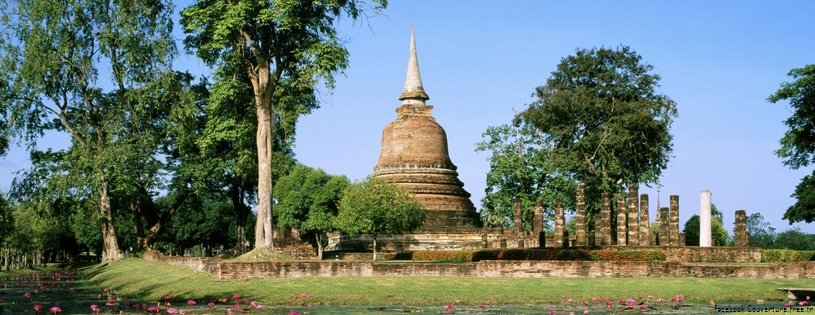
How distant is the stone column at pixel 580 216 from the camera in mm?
40031

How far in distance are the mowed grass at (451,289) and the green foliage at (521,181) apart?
26.7m

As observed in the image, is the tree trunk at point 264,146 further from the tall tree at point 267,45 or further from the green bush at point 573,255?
the green bush at point 573,255

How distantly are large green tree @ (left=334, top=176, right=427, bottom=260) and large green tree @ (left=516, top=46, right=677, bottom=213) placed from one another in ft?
26.9

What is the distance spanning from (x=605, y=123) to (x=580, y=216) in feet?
24.6

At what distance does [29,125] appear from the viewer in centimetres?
3528

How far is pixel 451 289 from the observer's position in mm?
19531

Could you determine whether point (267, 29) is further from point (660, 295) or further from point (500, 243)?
point (500, 243)

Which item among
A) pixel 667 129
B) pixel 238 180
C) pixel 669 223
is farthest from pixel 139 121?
pixel 667 129

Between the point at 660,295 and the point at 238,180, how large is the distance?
28.4 m

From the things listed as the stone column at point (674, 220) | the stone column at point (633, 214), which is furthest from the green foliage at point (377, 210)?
the stone column at point (674, 220)

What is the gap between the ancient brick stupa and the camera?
52.2 meters

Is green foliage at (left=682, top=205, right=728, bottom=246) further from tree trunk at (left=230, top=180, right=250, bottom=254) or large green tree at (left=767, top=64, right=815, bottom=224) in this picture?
tree trunk at (left=230, top=180, right=250, bottom=254)

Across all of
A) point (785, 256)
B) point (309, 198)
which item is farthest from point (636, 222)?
point (309, 198)

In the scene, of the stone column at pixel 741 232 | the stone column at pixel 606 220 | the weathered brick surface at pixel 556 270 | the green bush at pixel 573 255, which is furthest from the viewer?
the stone column at pixel 606 220
